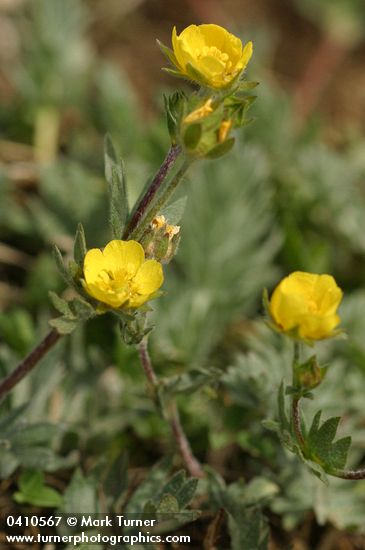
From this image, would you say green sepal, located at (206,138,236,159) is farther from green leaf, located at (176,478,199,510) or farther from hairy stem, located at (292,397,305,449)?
green leaf, located at (176,478,199,510)

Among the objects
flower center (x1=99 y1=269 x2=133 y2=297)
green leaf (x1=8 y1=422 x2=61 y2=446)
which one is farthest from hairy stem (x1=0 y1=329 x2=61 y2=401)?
flower center (x1=99 y1=269 x2=133 y2=297)

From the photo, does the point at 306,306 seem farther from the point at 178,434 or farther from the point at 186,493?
the point at 178,434

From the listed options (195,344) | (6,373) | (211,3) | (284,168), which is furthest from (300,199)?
(211,3)

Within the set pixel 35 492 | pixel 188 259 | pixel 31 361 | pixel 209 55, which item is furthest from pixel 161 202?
pixel 188 259

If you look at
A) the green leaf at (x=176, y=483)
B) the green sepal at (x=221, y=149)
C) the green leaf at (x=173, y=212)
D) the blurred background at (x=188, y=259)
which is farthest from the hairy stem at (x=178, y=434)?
the green sepal at (x=221, y=149)

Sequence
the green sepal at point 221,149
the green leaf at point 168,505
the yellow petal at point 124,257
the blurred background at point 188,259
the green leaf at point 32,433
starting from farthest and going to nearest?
1. the blurred background at point 188,259
2. the green leaf at point 32,433
3. the green leaf at point 168,505
4. the yellow petal at point 124,257
5. the green sepal at point 221,149

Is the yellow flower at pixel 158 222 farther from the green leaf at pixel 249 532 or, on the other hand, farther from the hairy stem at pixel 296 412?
the green leaf at pixel 249 532
